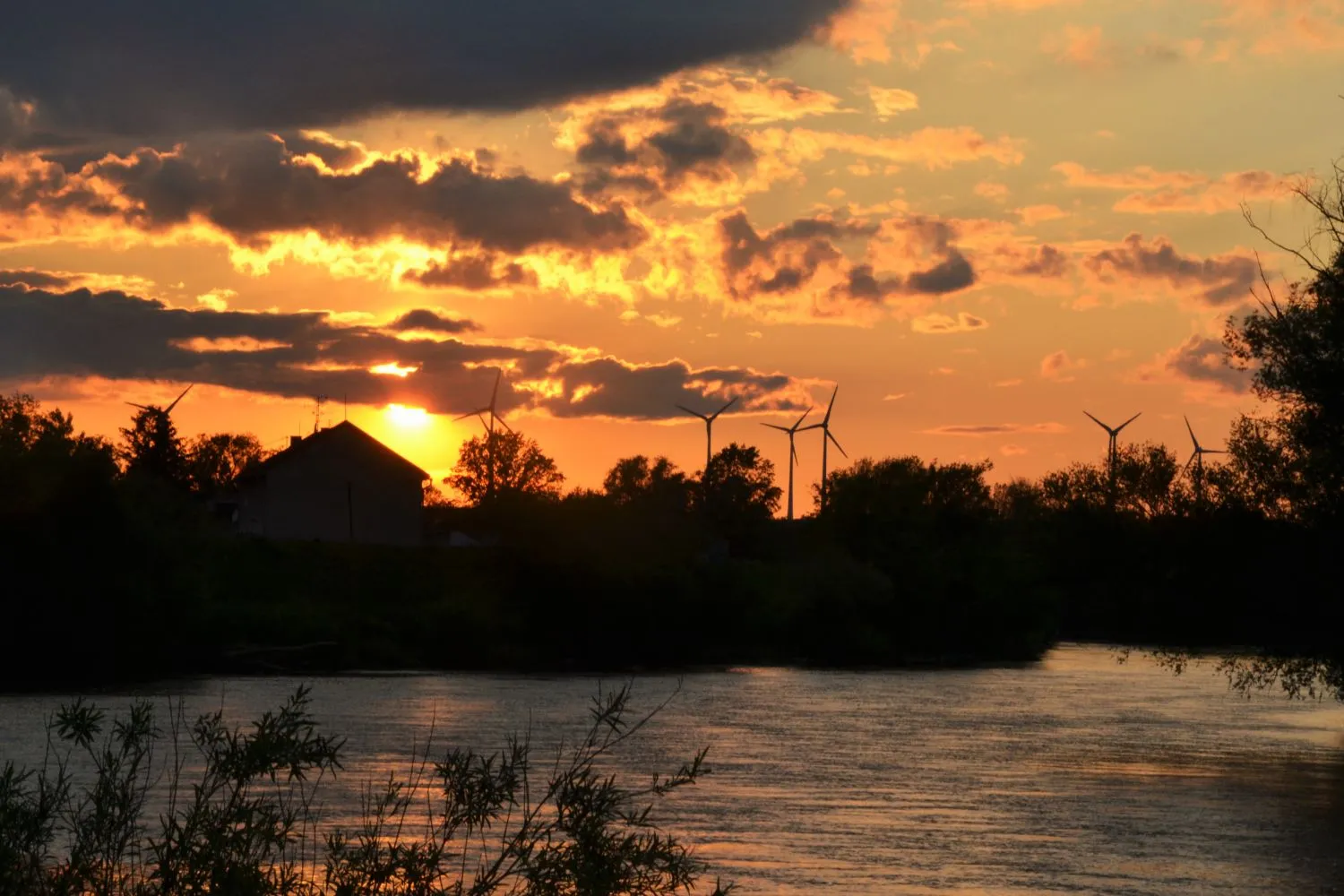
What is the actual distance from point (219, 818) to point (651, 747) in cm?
3233

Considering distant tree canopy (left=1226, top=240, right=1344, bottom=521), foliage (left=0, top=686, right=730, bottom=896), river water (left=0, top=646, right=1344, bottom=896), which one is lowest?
river water (left=0, top=646, right=1344, bottom=896)

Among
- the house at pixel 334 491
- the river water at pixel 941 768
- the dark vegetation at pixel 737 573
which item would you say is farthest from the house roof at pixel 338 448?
the river water at pixel 941 768

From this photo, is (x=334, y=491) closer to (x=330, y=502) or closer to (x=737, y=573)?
(x=330, y=502)

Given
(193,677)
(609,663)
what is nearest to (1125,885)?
(193,677)

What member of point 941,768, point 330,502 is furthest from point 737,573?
point 941,768

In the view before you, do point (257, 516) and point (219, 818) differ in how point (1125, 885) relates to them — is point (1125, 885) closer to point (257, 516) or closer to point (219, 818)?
point (219, 818)

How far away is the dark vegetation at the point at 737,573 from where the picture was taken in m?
44.5

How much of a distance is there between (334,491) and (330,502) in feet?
2.93

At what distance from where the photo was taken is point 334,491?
122375 millimetres

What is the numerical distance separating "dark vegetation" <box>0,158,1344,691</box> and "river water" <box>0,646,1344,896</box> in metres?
4.45

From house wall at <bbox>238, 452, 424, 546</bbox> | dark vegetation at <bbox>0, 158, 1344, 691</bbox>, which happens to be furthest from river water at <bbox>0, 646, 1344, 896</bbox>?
house wall at <bbox>238, 452, 424, 546</bbox>

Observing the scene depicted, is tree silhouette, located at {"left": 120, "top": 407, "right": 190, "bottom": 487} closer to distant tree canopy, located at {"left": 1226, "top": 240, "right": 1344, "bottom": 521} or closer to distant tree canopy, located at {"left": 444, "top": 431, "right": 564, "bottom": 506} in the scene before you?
distant tree canopy, located at {"left": 444, "top": 431, "right": 564, "bottom": 506}

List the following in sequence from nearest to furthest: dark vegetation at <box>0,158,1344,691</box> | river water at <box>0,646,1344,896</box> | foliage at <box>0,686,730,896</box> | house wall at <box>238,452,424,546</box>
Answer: foliage at <box>0,686,730,896</box> → river water at <box>0,646,1344,896</box> → dark vegetation at <box>0,158,1344,691</box> → house wall at <box>238,452,424,546</box>

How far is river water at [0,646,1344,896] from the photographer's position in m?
27.7
